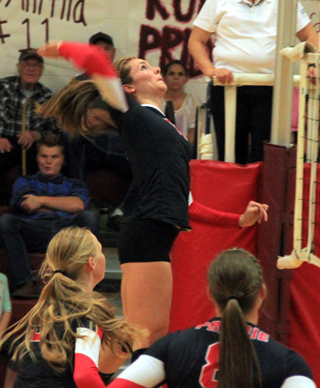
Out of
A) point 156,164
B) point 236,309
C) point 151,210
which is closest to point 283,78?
point 156,164

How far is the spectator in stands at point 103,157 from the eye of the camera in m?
5.90

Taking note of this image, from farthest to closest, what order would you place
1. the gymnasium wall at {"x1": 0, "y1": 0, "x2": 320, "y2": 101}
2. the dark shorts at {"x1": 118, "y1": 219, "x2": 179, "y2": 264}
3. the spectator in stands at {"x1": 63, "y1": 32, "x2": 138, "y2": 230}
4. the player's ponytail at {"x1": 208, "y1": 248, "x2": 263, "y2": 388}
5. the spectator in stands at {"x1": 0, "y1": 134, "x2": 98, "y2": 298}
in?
the gymnasium wall at {"x1": 0, "y1": 0, "x2": 320, "y2": 101}
the spectator in stands at {"x1": 63, "y1": 32, "x2": 138, "y2": 230}
the spectator in stands at {"x1": 0, "y1": 134, "x2": 98, "y2": 298}
the dark shorts at {"x1": 118, "y1": 219, "x2": 179, "y2": 264}
the player's ponytail at {"x1": 208, "y1": 248, "x2": 263, "y2": 388}

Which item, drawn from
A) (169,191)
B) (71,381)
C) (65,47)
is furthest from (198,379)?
(65,47)

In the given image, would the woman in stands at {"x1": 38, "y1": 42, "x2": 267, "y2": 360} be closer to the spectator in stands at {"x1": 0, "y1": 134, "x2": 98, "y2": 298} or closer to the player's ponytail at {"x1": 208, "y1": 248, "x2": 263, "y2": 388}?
the player's ponytail at {"x1": 208, "y1": 248, "x2": 263, "y2": 388}

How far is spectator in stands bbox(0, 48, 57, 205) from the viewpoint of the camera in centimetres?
600

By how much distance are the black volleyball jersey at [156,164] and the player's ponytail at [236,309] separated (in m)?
1.03

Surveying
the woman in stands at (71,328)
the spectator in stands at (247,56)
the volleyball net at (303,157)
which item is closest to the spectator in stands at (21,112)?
the spectator in stands at (247,56)

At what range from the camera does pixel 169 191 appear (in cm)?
317

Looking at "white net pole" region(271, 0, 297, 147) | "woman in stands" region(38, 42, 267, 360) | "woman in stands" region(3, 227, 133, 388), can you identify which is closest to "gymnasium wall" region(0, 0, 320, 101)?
"white net pole" region(271, 0, 297, 147)

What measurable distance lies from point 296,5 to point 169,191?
1.74 m

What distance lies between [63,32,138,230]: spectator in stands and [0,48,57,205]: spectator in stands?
0.32 meters

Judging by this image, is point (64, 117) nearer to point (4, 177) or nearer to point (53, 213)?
point (53, 213)

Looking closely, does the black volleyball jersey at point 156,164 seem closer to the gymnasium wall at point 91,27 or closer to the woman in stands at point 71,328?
the woman in stands at point 71,328

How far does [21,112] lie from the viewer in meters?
6.09
